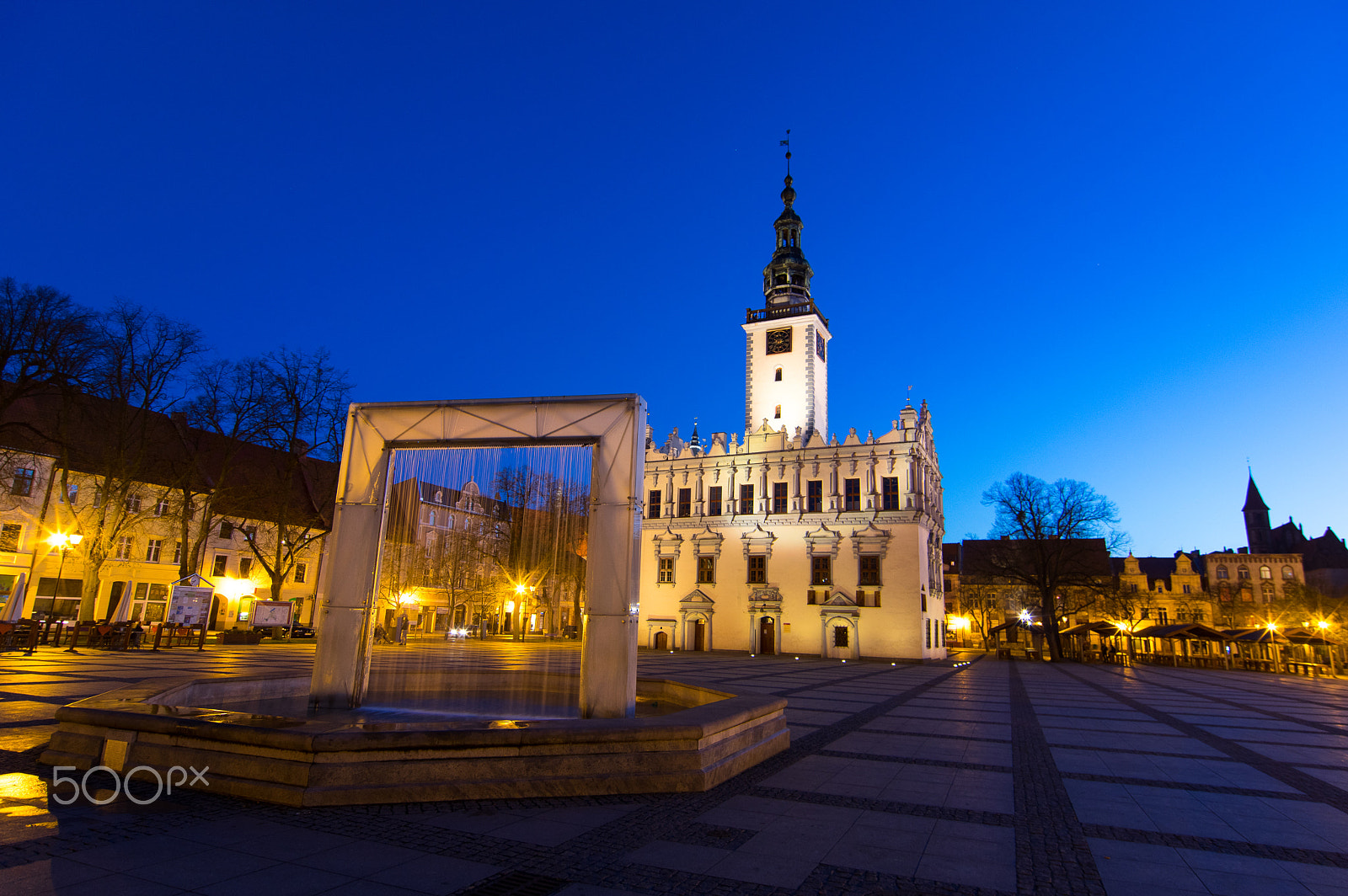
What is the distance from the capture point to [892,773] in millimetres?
9703

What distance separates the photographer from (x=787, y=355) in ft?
183

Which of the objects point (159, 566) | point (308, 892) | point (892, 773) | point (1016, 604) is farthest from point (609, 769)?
point (1016, 604)

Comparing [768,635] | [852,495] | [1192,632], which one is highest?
[852,495]

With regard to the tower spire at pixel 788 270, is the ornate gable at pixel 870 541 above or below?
below

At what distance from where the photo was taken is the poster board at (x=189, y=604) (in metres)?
29.7

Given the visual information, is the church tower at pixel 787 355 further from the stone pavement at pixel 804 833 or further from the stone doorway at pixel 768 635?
the stone pavement at pixel 804 833

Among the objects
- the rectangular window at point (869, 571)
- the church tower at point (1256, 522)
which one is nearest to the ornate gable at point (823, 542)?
the rectangular window at point (869, 571)

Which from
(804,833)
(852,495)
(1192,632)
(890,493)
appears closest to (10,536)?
(852,495)

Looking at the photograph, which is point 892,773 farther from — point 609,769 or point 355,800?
point 355,800

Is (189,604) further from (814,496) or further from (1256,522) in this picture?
(1256,522)

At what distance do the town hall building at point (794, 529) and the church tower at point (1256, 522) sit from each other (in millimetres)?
111086

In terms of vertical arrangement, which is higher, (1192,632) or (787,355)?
(787,355)

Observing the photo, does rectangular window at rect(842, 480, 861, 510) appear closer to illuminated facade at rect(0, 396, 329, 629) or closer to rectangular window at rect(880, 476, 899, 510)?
rectangular window at rect(880, 476, 899, 510)

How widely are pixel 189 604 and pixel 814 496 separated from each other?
3551 centimetres
